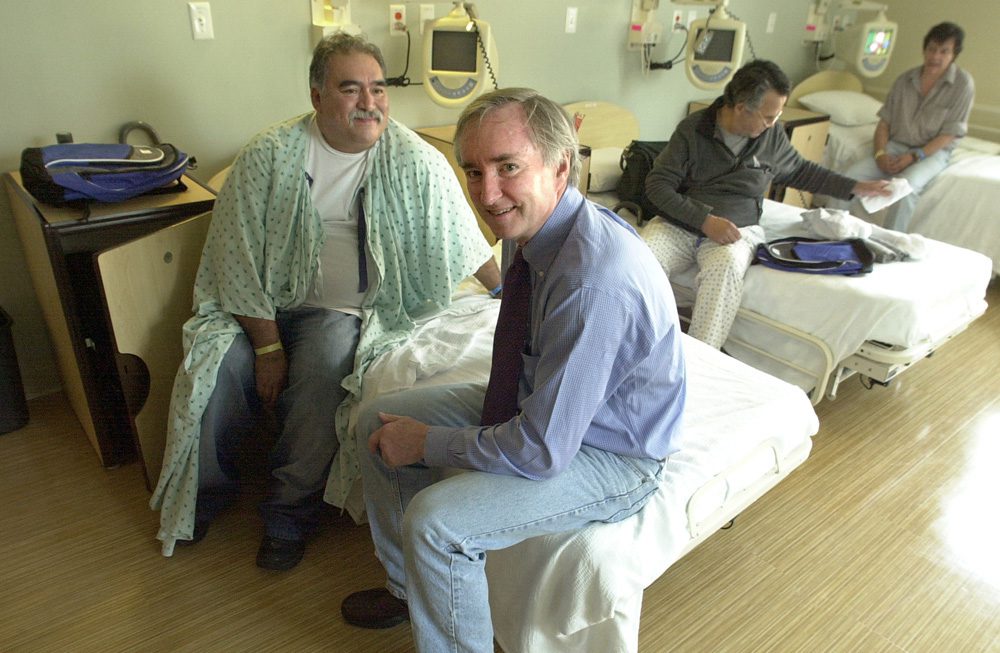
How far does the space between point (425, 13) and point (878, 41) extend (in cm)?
299

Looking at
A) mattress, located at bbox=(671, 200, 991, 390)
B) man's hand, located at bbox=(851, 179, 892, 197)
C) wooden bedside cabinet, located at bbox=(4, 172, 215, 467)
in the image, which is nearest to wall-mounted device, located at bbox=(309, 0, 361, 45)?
wooden bedside cabinet, located at bbox=(4, 172, 215, 467)

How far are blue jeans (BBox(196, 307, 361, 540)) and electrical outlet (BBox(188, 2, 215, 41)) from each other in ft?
3.87

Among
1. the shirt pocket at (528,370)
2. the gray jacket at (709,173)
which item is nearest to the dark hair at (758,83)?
the gray jacket at (709,173)

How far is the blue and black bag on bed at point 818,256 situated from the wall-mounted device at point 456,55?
4.29ft

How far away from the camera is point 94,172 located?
5.84 feet

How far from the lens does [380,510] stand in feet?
4.99

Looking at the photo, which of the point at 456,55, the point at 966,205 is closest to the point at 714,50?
the point at 456,55

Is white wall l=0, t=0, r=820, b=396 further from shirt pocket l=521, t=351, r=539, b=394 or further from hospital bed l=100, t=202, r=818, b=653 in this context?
shirt pocket l=521, t=351, r=539, b=394

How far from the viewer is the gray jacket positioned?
8.44 ft

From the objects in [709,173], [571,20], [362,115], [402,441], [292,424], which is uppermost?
[571,20]

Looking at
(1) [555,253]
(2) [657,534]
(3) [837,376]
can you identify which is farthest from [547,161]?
(3) [837,376]

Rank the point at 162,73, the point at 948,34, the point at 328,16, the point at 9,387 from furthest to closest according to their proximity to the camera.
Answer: the point at 948,34, the point at 328,16, the point at 162,73, the point at 9,387

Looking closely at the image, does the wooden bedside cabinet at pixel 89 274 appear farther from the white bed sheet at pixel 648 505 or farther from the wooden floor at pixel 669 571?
the white bed sheet at pixel 648 505

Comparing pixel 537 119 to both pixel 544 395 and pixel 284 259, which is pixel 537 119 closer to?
pixel 544 395
